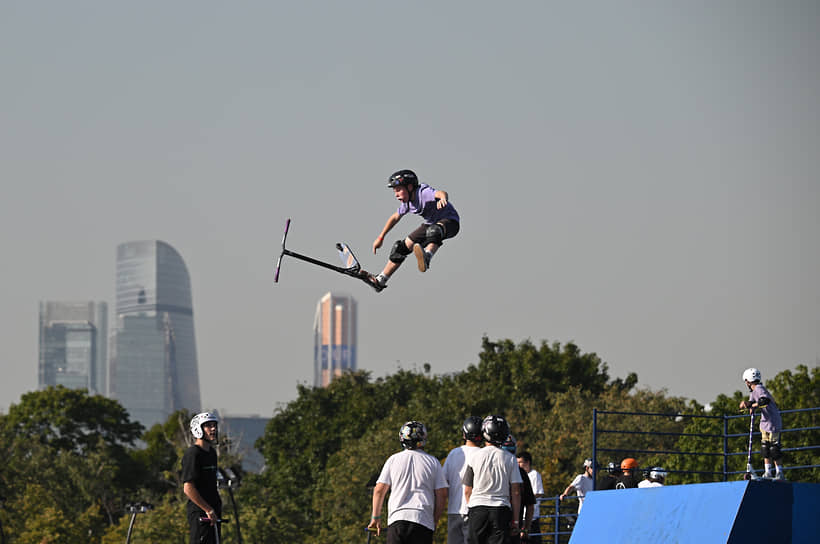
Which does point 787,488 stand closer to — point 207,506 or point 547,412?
point 207,506

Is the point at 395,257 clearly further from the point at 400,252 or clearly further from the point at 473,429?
the point at 473,429

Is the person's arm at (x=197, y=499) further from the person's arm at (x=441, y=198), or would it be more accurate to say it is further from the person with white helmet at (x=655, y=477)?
the person with white helmet at (x=655, y=477)

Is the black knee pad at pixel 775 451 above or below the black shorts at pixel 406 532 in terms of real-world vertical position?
above

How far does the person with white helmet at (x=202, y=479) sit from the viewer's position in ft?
46.3

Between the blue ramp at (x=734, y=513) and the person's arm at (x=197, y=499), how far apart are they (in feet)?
17.9

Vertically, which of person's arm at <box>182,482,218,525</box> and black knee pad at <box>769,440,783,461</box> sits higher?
black knee pad at <box>769,440,783,461</box>

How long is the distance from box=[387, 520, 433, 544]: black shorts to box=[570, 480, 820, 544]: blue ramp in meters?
3.21

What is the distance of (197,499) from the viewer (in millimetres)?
14133

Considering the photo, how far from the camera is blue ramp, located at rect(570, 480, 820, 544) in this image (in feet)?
46.8

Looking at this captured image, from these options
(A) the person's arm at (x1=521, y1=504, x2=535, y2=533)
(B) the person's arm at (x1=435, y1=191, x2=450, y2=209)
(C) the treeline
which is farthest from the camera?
(C) the treeline

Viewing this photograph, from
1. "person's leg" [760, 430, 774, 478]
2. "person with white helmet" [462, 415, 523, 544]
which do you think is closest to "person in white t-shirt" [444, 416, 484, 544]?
"person with white helmet" [462, 415, 523, 544]

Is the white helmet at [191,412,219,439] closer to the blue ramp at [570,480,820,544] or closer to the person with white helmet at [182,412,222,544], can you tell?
the person with white helmet at [182,412,222,544]

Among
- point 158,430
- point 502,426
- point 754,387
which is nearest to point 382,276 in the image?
point 502,426

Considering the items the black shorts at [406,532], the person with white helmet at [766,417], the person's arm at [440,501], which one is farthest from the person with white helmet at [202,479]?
the person with white helmet at [766,417]
